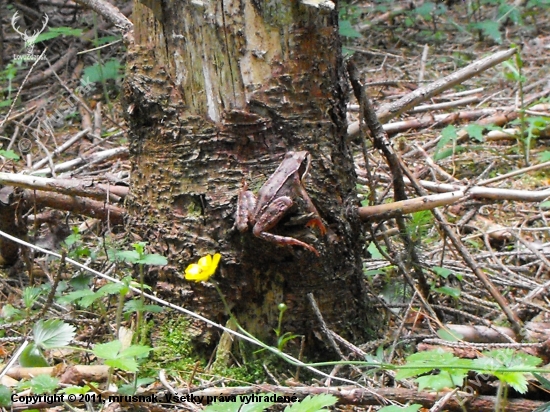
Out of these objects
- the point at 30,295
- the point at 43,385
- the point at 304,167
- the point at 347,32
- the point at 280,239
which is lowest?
the point at 43,385

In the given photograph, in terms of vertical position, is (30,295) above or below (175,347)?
above

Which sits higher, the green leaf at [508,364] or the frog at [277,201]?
the frog at [277,201]

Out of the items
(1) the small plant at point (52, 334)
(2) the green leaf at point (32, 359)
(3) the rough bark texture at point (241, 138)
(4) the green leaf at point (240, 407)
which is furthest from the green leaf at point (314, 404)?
(2) the green leaf at point (32, 359)

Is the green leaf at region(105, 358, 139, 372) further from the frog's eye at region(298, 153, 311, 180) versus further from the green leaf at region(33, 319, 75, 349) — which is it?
the frog's eye at region(298, 153, 311, 180)

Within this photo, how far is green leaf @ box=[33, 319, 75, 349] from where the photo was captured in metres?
2.01

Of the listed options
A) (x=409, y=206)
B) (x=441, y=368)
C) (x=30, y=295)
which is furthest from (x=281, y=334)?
(x=30, y=295)

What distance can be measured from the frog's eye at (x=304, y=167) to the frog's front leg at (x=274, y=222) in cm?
11

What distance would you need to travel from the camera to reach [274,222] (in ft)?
7.10

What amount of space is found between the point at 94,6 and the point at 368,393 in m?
2.02

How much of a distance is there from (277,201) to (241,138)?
28 centimetres

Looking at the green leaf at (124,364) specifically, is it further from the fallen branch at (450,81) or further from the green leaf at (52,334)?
the fallen branch at (450,81)

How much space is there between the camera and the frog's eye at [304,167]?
2196 millimetres

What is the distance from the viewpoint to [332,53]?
230cm

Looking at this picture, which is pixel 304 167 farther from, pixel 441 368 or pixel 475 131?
pixel 475 131
